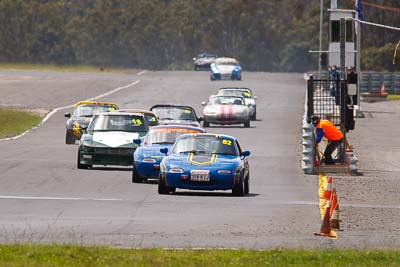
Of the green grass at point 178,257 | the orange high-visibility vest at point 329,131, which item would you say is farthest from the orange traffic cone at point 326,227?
the orange high-visibility vest at point 329,131

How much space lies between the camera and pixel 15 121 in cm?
5553

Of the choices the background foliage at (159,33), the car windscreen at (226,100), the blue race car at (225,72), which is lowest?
the car windscreen at (226,100)

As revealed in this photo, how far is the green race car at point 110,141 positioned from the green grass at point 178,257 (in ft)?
50.5

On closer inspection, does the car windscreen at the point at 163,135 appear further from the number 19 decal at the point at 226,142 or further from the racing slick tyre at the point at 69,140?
the racing slick tyre at the point at 69,140

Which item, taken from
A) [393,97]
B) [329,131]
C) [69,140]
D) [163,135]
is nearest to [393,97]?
[393,97]

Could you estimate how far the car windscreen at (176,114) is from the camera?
136 feet

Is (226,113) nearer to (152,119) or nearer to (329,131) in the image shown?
(152,119)

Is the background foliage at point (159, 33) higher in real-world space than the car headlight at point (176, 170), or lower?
higher

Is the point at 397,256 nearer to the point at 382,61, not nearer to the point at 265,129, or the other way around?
the point at 265,129

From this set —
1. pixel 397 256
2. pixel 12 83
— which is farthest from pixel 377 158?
pixel 12 83

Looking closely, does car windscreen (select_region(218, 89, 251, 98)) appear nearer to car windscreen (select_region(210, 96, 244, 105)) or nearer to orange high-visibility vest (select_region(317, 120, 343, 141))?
car windscreen (select_region(210, 96, 244, 105))

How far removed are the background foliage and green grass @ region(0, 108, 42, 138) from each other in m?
74.3

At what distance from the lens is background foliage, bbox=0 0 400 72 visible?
136625 mm

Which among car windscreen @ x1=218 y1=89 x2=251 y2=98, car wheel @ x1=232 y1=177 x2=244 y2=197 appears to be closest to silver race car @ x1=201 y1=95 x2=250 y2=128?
car windscreen @ x1=218 y1=89 x2=251 y2=98
